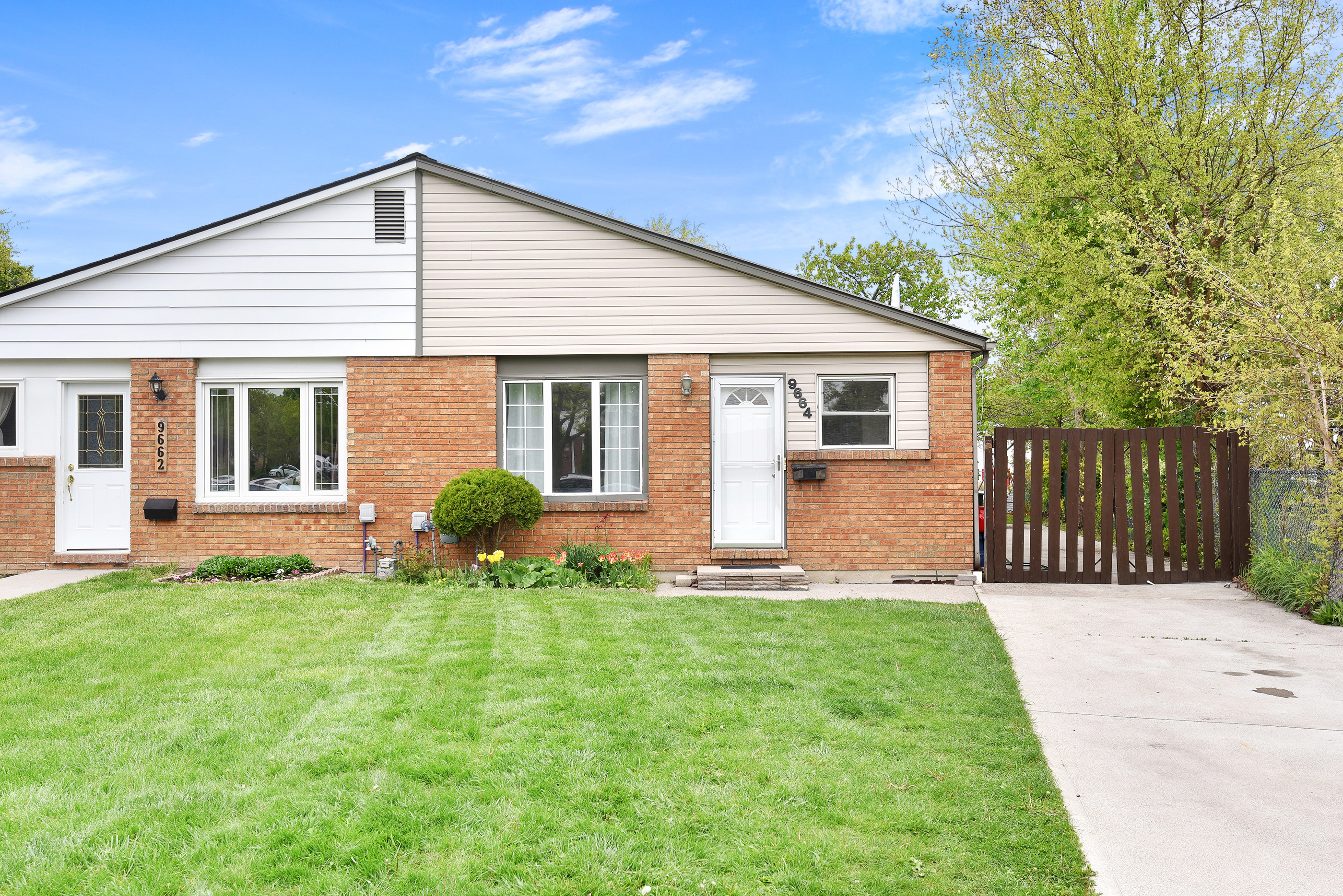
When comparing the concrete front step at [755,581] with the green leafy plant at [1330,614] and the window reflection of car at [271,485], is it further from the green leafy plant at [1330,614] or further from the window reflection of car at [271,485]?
the window reflection of car at [271,485]

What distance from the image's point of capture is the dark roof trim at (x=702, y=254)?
1020 cm

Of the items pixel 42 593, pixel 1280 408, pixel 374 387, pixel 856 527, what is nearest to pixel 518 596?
pixel 374 387

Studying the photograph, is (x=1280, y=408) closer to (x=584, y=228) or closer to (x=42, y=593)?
(x=584, y=228)

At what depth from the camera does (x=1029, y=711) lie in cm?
505

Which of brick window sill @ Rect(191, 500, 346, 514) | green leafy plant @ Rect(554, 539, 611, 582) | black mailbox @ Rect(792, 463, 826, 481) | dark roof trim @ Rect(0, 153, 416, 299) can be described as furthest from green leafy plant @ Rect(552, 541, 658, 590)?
dark roof trim @ Rect(0, 153, 416, 299)

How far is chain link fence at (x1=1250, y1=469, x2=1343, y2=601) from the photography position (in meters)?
8.27

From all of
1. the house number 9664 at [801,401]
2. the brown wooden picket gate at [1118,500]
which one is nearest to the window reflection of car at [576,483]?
the house number 9664 at [801,401]

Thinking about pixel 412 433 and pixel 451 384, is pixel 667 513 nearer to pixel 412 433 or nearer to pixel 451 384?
pixel 451 384

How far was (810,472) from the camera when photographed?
10.2 meters

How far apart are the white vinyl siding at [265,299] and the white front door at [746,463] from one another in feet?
13.3

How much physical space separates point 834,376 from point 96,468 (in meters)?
9.38

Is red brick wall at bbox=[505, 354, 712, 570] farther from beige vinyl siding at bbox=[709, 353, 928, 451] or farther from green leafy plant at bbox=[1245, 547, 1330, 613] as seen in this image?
green leafy plant at bbox=[1245, 547, 1330, 613]

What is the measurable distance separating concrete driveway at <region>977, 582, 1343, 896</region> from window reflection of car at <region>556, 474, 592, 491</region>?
498cm

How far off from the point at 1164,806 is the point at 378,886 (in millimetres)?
3331
